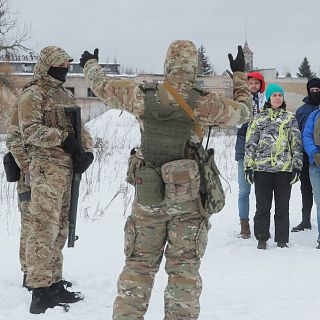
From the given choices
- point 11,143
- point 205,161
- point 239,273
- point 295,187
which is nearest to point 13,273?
point 11,143

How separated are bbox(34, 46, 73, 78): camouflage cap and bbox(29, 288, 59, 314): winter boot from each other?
175 cm

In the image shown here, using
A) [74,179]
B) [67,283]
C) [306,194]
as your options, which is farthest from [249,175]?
[67,283]

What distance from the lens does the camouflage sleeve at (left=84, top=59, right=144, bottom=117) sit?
10.1 ft

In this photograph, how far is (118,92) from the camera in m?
3.12

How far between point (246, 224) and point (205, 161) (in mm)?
3342

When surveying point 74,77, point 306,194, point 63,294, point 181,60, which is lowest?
point 63,294

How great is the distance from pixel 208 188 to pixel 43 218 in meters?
1.47

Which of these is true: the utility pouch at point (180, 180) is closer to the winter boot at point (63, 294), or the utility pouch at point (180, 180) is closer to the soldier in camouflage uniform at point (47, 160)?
the soldier in camouflage uniform at point (47, 160)

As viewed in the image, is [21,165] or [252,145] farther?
[252,145]

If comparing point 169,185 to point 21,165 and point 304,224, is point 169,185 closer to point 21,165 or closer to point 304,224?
point 21,165

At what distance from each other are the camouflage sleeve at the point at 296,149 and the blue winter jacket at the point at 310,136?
15cm

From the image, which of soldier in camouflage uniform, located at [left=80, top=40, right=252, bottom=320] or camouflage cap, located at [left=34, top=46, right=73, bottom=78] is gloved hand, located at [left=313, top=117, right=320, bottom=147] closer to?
soldier in camouflage uniform, located at [left=80, top=40, right=252, bottom=320]

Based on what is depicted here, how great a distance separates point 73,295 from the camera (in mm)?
4117

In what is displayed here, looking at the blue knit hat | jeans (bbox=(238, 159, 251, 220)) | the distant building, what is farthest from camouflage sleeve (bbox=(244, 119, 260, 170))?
the distant building
